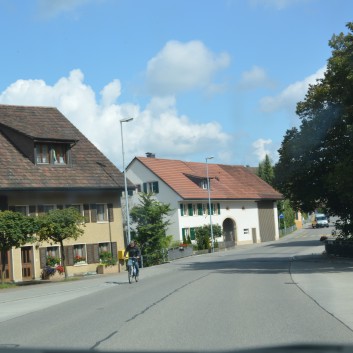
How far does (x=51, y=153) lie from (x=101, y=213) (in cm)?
503

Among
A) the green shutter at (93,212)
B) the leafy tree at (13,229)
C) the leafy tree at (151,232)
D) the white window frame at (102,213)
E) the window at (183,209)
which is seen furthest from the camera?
the window at (183,209)

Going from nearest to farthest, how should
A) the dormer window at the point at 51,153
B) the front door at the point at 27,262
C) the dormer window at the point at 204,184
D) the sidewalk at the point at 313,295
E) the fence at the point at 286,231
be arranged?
the sidewalk at the point at 313,295, the front door at the point at 27,262, the dormer window at the point at 51,153, the dormer window at the point at 204,184, the fence at the point at 286,231

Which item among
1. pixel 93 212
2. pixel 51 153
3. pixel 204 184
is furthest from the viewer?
pixel 204 184

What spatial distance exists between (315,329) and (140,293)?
10084 millimetres

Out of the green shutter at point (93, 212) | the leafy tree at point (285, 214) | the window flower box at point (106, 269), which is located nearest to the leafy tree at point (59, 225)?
the window flower box at point (106, 269)

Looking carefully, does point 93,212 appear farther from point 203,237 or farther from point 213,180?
point 213,180

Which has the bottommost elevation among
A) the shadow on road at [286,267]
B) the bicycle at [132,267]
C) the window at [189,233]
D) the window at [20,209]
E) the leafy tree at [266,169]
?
the shadow on road at [286,267]

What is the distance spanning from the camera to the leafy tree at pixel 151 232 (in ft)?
151

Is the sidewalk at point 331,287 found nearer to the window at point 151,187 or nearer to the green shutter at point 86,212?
the green shutter at point 86,212

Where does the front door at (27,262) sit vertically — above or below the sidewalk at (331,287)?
above

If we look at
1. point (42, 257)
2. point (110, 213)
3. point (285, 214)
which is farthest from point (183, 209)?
point (285, 214)

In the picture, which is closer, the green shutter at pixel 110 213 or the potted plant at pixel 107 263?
the potted plant at pixel 107 263

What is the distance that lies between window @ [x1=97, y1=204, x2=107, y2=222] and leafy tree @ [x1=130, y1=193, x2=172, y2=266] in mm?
5824

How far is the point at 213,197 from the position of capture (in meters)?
68.2
